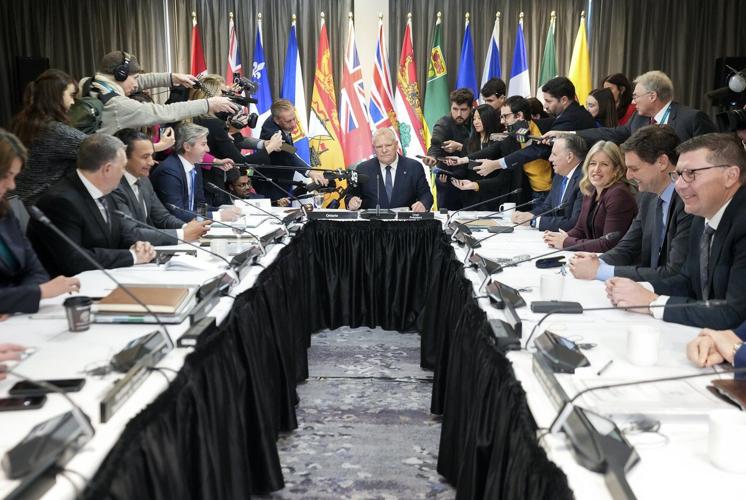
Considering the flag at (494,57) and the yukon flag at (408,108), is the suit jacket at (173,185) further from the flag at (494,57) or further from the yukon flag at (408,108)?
the flag at (494,57)

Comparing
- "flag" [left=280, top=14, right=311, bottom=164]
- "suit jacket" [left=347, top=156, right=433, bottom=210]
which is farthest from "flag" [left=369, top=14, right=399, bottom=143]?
"suit jacket" [left=347, top=156, right=433, bottom=210]

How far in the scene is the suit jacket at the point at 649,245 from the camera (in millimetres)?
2270

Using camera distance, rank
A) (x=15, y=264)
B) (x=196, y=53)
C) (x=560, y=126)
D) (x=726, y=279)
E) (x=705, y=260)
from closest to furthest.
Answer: (x=726, y=279), (x=705, y=260), (x=15, y=264), (x=560, y=126), (x=196, y=53)

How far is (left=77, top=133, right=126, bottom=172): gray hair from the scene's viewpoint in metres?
2.55

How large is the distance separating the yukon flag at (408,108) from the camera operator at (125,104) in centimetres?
282

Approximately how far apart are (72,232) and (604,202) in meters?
2.29

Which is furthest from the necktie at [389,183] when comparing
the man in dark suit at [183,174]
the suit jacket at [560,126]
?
the man in dark suit at [183,174]

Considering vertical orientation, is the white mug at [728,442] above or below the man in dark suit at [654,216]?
below

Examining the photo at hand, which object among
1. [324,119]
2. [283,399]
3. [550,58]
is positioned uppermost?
[550,58]

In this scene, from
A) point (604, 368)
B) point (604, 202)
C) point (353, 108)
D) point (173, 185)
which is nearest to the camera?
point (604, 368)

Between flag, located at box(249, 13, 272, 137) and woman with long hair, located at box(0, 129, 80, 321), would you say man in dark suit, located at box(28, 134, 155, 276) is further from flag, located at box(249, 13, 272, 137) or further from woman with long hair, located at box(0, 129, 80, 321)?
flag, located at box(249, 13, 272, 137)

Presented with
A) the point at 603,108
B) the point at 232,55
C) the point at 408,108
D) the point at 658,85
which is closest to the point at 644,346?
the point at 658,85

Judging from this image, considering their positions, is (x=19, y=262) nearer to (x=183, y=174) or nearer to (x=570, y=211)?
(x=183, y=174)

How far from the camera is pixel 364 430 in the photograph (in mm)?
2643
